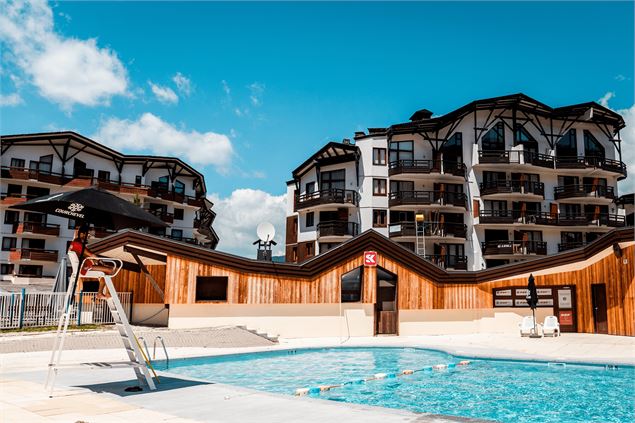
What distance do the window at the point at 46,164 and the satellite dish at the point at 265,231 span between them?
30333 mm

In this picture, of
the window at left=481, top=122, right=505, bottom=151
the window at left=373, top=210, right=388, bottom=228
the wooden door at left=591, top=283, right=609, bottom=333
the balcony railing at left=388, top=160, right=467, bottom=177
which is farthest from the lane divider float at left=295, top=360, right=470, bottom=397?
the window at left=481, top=122, right=505, bottom=151

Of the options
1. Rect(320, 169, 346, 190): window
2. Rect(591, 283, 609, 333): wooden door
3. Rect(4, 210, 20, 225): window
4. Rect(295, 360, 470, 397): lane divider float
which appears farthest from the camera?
Rect(320, 169, 346, 190): window

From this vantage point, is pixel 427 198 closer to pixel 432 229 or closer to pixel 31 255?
pixel 432 229

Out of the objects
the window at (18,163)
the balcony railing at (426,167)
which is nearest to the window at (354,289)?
the balcony railing at (426,167)

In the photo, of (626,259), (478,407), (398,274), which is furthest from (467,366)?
(626,259)

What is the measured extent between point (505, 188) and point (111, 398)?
43578 millimetres

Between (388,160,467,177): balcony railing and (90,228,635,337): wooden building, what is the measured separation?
1826 cm

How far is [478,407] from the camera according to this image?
11.4 meters

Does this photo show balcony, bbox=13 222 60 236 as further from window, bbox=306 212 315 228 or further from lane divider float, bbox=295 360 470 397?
lane divider float, bbox=295 360 470 397

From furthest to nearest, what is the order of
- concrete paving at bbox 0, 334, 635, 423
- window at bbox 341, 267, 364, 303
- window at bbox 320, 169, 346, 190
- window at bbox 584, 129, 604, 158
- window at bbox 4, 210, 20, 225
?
1. window at bbox 584, 129, 604, 158
2. window at bbox 320, 169, 346, 190
3. window at bbox 4, 210, 20, 225
4. window at bbox 341, 267, 364, 303
5. concrete paving at bbox 0, 334, 635, 423

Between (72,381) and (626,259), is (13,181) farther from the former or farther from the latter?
(626,259)

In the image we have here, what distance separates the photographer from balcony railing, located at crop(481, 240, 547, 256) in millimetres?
45094

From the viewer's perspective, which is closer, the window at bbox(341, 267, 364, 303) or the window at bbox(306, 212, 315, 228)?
the window at bbox(341, 267, 364, 303)

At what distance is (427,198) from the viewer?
45.6 metres
